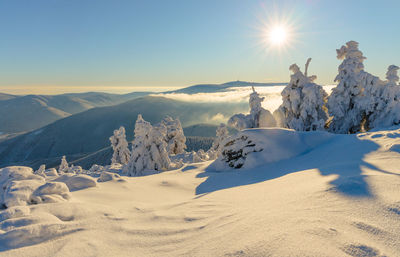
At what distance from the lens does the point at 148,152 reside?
806 inches

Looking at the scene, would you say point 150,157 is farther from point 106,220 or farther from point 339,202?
point 339,202

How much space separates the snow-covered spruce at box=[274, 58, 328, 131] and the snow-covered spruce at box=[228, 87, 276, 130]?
4810mm

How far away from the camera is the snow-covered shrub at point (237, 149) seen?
11673 mm

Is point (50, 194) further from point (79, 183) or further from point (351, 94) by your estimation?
point (351, 94)

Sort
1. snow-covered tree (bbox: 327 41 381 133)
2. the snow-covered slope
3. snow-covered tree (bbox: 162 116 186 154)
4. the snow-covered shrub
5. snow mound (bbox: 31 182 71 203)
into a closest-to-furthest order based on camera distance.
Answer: the snow-covered slope → snow mound (bbox: 31 182 71 203) → the snow-covered shrub → snow-covered tree (bbox: 327 41 381 133) → snow-covered tree (bbox: 162 116 186 154)

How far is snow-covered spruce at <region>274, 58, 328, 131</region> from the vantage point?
23.0 meters

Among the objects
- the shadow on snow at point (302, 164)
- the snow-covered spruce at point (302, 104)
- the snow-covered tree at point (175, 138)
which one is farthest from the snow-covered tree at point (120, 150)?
the shadow on snow at point (302, 164)

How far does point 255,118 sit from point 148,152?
1086 cm

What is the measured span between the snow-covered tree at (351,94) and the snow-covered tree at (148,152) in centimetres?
1939

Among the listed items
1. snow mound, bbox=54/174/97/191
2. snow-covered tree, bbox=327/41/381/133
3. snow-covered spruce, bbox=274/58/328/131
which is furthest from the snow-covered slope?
snow-covered tree, bbox=327/41/381/133

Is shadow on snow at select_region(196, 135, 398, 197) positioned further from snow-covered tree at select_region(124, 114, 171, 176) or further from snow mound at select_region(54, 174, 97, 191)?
snow-covered tree at select_region(124, 114, 171, 176)

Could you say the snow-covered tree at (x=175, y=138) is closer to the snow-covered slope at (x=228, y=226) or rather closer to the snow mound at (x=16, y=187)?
the snow mound at (x=16, y=187)

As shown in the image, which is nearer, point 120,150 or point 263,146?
point 263,146

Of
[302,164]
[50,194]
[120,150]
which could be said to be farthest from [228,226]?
[120,150]
